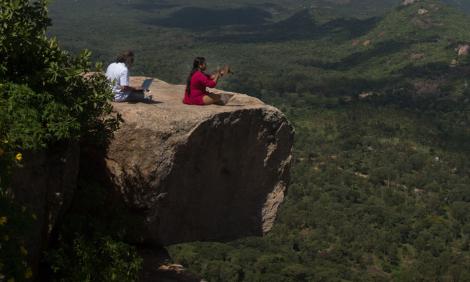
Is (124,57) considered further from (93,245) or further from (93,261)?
(93,261)

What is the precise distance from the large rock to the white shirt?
0.61 metres

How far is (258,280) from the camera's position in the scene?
55281 millimetres

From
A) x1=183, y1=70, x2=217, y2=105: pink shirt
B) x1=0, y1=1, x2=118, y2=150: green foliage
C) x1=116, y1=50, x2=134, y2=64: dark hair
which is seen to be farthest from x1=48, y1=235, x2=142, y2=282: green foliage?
x1=116, y1=50, x2=134, y2=64: dark hair

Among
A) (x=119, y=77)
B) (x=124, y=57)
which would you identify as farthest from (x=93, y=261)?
(x=124, y=57)

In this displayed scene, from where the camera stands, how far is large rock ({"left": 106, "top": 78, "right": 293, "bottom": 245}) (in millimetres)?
12742

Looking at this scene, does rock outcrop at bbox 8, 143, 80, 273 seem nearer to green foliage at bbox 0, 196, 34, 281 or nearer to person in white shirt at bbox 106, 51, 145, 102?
green foliage at bbox 0, 196, 34, 281

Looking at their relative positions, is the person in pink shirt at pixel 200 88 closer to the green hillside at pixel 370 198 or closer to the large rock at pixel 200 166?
the large rock at pixel 200 166

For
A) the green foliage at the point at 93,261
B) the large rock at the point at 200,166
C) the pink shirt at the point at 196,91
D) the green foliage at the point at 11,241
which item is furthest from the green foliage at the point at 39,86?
the pink shirt at the point at 196,91

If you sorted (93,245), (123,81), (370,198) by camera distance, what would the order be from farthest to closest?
1. (370,198)
2. (123,81)
3. (93,245)

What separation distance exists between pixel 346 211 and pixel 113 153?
3032 inches

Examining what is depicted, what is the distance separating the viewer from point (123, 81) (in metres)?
14.7

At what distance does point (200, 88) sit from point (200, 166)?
7.92 feet

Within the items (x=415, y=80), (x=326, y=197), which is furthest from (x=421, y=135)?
(x=415, y=80)

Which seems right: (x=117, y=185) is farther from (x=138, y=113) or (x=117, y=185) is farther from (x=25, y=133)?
(x=25, y=133)
